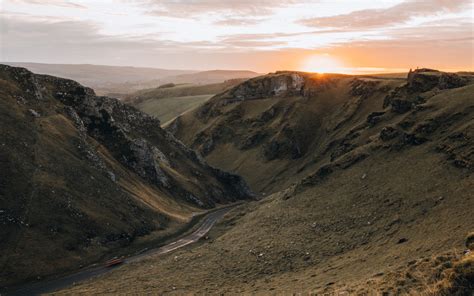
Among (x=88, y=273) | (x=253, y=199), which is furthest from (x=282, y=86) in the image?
(x=88, y=273)

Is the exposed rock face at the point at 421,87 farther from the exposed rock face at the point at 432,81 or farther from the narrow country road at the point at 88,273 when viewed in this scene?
the narrow country road at the point at 88,273

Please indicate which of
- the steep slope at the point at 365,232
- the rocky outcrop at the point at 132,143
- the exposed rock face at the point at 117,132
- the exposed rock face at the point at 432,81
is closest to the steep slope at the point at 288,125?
the exposed rock face at the point at 432,81

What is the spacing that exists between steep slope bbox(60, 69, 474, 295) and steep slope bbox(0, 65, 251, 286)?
38.0 feet

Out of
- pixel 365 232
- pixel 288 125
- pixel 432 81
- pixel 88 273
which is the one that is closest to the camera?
pixel 365 232

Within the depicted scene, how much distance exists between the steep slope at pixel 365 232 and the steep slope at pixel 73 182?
38.0ft

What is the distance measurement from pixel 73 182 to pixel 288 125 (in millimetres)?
105354

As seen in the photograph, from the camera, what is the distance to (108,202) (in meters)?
81.6

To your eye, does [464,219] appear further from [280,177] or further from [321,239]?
[280,177]

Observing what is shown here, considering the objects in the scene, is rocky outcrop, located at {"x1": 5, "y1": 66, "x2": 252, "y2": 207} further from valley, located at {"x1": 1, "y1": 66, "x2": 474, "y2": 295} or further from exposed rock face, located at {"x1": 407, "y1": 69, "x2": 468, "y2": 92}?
exposed rock face, located at {"x1": 407, "y1": 69, "x2": 468, "y2": 92}

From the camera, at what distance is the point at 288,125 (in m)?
169

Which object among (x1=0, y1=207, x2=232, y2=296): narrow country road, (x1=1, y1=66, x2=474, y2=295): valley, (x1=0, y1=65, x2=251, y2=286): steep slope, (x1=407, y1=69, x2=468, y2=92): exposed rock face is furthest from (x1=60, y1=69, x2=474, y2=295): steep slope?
(x1=407, y1=69, x2=468, y2=92): exposed rock face

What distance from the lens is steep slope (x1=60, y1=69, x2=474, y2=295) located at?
34906mm

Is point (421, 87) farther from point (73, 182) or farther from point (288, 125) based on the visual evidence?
point (73, 182)

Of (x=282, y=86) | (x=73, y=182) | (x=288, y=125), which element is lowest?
(x=73, y=182)
